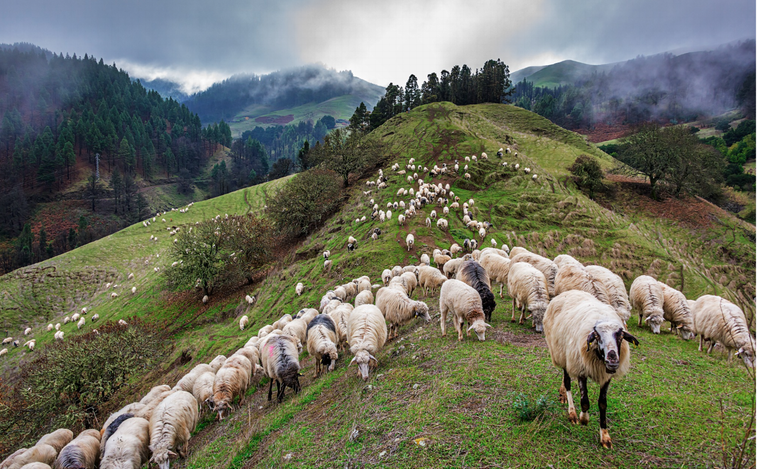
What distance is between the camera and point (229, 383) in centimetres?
1223

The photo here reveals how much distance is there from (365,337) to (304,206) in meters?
33.6

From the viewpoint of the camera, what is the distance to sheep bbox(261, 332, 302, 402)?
11.1 metres

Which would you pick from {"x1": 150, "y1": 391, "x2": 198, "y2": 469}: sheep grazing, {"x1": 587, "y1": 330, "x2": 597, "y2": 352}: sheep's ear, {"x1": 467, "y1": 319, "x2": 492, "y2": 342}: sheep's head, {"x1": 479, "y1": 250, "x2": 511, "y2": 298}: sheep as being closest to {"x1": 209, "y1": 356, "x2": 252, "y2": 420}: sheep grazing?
{"x1": 150, "y1": 391, "x2": 198, "y2": 469}: sheep grazing

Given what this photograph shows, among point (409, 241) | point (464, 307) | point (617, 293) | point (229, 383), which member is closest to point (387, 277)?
point (409, 241)

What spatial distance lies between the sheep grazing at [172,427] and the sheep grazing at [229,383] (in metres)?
0.87

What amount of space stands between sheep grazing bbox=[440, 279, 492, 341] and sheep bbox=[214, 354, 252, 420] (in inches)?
286

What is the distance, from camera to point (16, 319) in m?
41.6

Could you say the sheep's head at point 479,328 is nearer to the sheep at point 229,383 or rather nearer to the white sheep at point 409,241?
the sheep at point 229,383

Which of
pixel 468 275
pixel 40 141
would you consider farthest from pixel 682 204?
pixel 40 141

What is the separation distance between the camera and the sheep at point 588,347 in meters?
5.00

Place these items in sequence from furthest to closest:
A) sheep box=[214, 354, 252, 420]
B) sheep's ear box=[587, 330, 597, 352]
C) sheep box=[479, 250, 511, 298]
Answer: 1. sheep box=[479, 250, 511, 298]
2. sheep box=[214, 354, 252, 420]
3. sheep's ear box=[587, 330, 597, 352]

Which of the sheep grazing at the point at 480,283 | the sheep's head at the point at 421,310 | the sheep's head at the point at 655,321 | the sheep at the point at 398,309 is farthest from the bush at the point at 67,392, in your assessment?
the sheep's head at the point at 655,321

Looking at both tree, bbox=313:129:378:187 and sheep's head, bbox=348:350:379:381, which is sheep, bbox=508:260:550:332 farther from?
tree, bbox=313:129:378:187

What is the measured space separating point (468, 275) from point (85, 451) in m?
16.2
